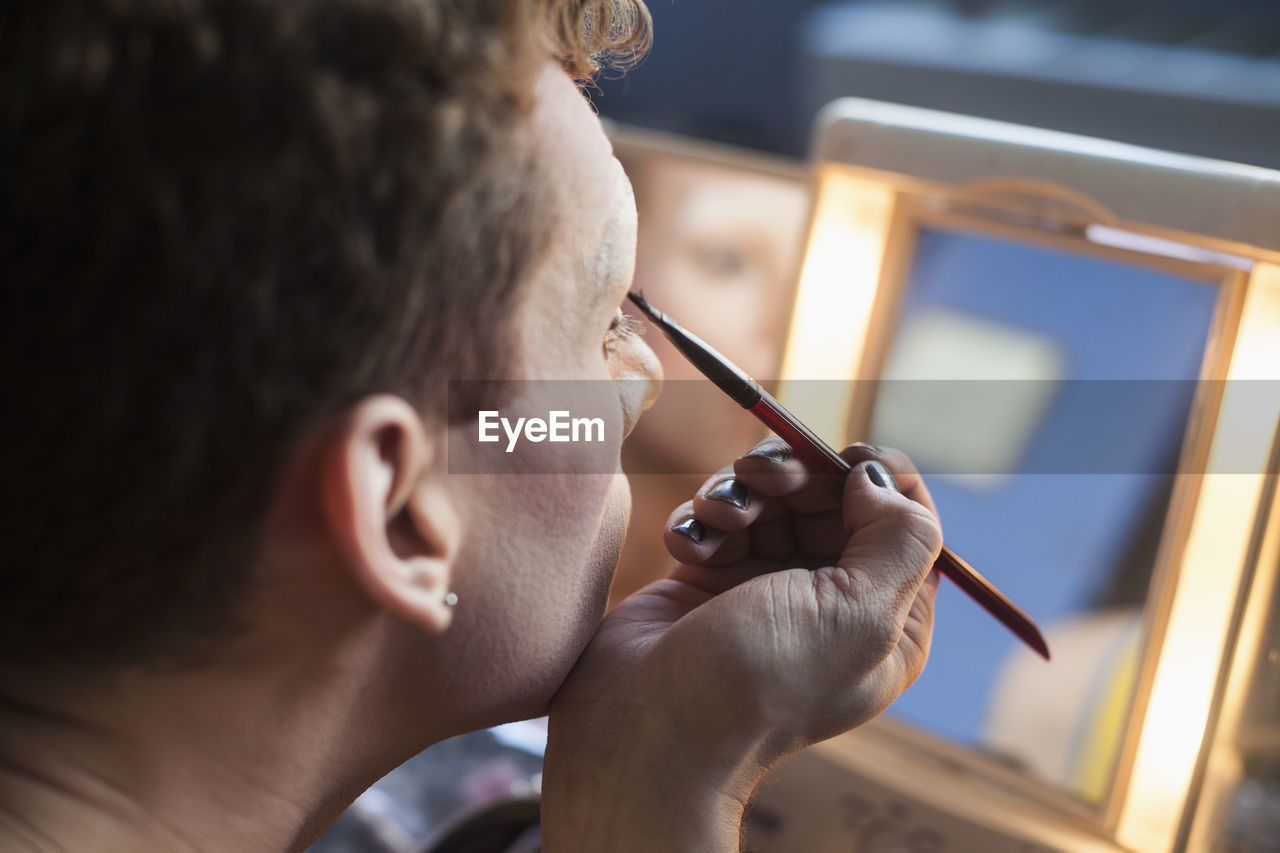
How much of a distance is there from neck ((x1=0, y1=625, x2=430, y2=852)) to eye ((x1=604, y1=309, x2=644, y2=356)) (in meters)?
0.24

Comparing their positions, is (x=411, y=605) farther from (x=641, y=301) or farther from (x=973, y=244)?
(x=973, y=244)

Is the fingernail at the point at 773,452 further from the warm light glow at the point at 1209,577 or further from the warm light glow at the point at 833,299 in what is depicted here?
the warm light glow at the point at 1209,577

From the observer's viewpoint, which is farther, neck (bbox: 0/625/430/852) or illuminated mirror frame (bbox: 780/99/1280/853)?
illuminated mirror frame (bbox: 780/99/1280/853)

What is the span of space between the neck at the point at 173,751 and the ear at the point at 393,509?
75 mm

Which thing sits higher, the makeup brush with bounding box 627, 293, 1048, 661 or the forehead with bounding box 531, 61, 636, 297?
the forehead with bounding box 531, 61, 636, 297

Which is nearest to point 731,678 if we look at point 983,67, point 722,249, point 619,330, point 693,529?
point 693,529

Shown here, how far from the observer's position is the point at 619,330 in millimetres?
591

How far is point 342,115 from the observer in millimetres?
389

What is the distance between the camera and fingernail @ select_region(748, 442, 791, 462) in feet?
2.09

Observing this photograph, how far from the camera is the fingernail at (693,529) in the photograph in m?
0.65

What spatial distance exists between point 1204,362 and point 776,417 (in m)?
0.35

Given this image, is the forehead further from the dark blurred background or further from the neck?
the dark blurred background

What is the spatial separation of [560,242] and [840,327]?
40 centimetres

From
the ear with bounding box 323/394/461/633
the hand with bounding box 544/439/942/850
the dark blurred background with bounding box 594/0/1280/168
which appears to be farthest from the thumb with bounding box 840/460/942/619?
the dark blurred background with bounding box 594/0/1280/168
